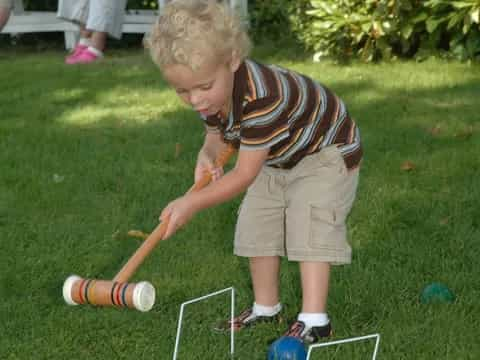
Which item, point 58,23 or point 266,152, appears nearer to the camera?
point 266,152

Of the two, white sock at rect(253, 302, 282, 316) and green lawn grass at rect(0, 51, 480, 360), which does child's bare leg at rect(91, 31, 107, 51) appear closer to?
green lawn grass at rect(0, 51, 480, 360)

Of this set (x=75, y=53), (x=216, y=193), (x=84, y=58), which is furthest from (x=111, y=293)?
(x=75, y=53)

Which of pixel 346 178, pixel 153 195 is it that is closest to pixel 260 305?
pixel 346 178

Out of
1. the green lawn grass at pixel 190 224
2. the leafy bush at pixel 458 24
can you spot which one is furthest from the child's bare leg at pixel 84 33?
the leafy bush at pixel 458 24

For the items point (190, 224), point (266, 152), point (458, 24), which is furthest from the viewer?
point (458, 24)

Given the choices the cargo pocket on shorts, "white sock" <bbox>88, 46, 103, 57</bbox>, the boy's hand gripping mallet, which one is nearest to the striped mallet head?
the boy's hand gripping mallet

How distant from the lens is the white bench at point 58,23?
815 cm

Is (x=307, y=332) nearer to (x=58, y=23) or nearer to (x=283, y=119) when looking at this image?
(x=283, y=119)

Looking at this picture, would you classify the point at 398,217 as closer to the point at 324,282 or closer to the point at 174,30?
the point at 324,282

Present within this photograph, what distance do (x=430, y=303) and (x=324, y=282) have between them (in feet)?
1.31

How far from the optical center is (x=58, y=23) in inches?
328

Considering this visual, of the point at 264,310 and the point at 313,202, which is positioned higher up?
the point at 313,202

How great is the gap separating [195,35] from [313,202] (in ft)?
2.25

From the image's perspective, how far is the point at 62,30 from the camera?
8.27 meters
